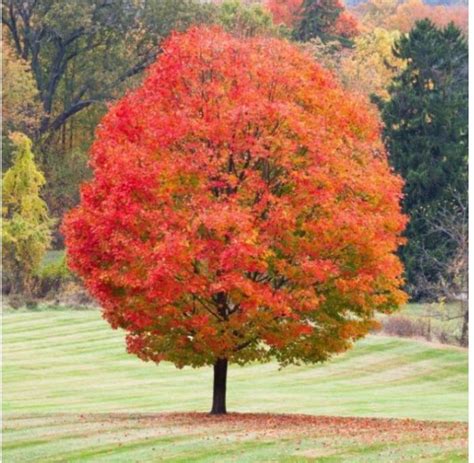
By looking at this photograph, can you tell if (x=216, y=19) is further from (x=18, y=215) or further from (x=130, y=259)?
(x=130, y=259)

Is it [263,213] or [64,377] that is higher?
[263,213]

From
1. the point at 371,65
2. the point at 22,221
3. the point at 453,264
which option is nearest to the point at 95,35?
the point at 22,221

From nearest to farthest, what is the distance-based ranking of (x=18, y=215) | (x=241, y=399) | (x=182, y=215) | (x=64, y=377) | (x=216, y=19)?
1. (x=182, y=215)
2. (x=241, y=399)
3. (x=64, y=377)
4. (x=18, y=215)
5. (x=216, y=19)

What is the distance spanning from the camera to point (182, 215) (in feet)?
74.9

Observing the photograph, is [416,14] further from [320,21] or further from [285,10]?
[320,21]

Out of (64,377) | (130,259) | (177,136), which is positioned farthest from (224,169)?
→ (64,377)

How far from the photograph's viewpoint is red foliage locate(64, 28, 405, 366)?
2270cm

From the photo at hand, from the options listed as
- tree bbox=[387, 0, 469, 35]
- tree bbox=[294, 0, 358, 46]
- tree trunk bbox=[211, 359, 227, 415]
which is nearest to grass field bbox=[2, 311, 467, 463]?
tree trunk bbox=[211, 359, 227, 415]

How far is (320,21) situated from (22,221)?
3610cm

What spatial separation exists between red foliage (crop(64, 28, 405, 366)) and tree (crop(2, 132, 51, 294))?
35.1 metres

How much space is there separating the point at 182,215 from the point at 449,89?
1670 inches

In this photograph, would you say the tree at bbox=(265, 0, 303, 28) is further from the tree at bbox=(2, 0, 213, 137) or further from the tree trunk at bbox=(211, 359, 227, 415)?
the tree trunk at bbox=(211, 359, 227, 415)

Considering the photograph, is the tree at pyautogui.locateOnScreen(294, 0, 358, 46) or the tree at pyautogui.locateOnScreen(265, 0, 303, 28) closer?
the tree at pyautogui.locateOnScreen(294, 0, 358, 46)

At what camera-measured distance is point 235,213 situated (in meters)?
22.4
